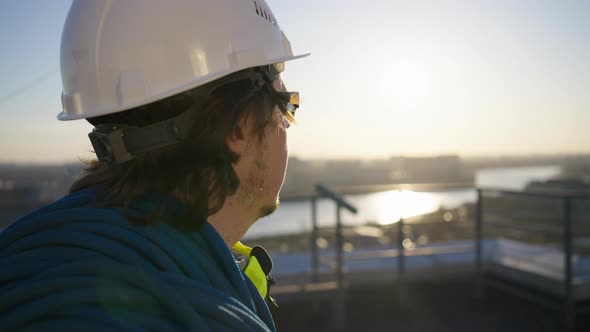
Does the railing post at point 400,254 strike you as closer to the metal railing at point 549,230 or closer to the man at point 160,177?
the metal railing at point 549,230

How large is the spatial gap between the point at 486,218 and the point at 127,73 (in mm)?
3348

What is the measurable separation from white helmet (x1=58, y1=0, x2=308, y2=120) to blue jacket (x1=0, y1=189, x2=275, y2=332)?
0.23 metres

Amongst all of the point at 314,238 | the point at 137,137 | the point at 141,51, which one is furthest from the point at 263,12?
the point at 314,238

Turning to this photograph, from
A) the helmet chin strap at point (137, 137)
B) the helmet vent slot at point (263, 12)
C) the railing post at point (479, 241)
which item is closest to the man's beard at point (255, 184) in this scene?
the helmet chin strap at point (137, 137)

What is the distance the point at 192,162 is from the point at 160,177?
0.06m

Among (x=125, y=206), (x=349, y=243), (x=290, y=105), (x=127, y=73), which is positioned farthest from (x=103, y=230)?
(x=349, y=243)

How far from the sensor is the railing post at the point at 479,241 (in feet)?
11.0

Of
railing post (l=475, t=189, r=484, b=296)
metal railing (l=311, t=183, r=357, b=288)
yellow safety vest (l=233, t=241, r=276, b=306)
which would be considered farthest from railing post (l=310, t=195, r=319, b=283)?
yellow safety vest (l=233, t=241, r=276, b=306)

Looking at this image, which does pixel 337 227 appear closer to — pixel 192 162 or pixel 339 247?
pixel 339 247

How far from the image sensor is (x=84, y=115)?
795 mm

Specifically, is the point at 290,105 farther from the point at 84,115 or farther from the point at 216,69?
the point at 84,115

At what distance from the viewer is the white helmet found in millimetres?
731

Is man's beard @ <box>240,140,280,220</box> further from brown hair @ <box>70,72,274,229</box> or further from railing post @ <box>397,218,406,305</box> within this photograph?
railing post @ <box>397,218,406,305</box>

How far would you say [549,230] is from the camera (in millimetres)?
3039
